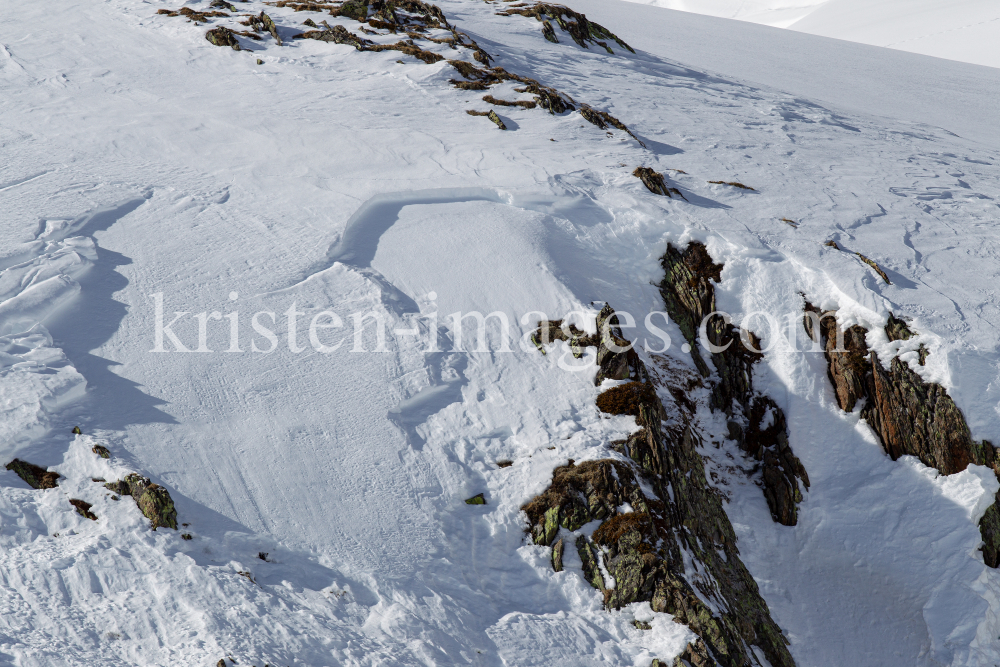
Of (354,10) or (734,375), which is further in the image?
(354,10)

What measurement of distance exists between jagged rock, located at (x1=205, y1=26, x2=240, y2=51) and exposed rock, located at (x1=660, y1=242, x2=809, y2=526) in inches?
479

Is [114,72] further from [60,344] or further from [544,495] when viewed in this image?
[544,495]

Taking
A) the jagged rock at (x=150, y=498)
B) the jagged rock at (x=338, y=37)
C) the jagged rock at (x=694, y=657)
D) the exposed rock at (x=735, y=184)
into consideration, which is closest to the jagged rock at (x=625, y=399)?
the jagged rock at (x=694, y=657)

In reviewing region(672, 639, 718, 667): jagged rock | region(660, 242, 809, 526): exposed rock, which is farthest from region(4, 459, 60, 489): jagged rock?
region(660, 242, 809, 526): exposed rock

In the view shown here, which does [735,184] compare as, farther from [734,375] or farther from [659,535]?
[659,535]

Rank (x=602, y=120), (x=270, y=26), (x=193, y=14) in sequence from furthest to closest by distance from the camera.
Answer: (x=193, y=14), (x=270, y=26), (x=602, y=120)

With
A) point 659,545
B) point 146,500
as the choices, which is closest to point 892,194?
point 659,545

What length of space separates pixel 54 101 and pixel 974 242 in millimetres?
17252

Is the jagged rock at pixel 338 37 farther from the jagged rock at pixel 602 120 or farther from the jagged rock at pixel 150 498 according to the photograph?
the jagged rock at pixel 150 498

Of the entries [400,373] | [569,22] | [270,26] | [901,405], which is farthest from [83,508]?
[569,22]

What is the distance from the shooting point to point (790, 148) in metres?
14.0

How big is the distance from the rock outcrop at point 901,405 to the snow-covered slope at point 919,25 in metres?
46.0

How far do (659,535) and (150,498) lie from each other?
15.8ft

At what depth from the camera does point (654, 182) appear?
11.1m
